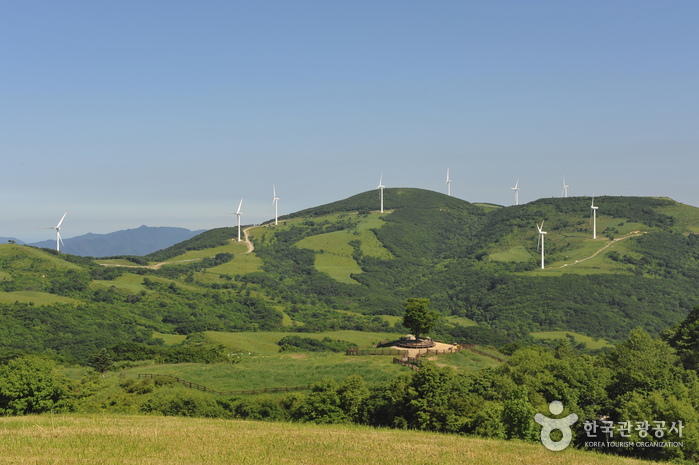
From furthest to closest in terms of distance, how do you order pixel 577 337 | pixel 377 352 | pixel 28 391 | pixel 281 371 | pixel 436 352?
pixel 577 337 → pixel 377 352 → pixel 436 352 → pixel 281 371 → pixel 28 391

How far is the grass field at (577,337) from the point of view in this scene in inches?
6889

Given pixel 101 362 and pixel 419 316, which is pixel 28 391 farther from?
pixel 419 316

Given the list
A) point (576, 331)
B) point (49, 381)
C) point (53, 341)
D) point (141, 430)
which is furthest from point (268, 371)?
point (576, 331)

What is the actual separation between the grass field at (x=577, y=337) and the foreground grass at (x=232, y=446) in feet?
515

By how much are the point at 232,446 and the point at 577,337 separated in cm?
17910

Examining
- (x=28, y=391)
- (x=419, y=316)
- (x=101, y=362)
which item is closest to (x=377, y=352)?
(x=419, y=316)

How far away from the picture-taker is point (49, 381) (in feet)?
171

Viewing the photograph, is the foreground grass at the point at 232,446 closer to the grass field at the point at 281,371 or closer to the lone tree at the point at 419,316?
the grass field at the point at 281,371

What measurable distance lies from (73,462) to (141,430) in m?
8.26

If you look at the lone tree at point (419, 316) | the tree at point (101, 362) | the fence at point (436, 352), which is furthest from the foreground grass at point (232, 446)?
the tree at point (101, 362)

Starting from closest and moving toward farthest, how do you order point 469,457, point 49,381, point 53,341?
point 469,457 < point 49,381 < point 53,341

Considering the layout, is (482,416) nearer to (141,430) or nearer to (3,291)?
(141,430)

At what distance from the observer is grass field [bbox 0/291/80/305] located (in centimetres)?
14838

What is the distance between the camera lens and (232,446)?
29.2 metres
